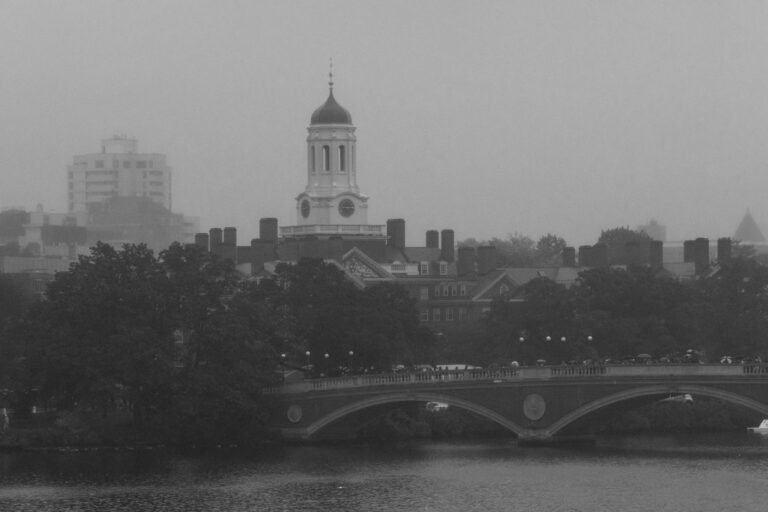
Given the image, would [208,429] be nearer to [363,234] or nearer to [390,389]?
[390,389]

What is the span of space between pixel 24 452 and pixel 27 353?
19.9 ft

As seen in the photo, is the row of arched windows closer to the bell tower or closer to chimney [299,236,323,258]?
the bell tower

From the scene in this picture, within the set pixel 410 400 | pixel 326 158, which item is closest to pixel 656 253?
pixel 326 158

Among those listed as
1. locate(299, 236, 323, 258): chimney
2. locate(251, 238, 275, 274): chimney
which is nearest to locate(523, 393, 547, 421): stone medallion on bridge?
locate(299, 236, 323, 258): chimney

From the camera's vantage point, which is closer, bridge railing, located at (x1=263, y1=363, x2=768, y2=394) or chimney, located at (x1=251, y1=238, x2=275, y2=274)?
bridge railing, located at (x1=263, y1=363, x2=768, y2=394)

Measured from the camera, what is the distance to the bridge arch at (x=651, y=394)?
392ft

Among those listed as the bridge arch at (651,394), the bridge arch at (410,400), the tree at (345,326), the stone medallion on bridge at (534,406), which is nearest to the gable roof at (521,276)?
the tree at (345,326)

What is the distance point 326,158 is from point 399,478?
8278 centimetres

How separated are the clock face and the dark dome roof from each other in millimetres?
6037

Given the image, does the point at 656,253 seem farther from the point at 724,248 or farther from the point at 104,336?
the point at 104,336

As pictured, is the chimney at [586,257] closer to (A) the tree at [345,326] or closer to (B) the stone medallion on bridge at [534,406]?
(A) the tree at [345,326]

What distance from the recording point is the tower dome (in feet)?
636

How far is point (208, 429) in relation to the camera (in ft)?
424

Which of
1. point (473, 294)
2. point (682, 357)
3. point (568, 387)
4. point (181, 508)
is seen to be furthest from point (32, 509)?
point (473, 294)
